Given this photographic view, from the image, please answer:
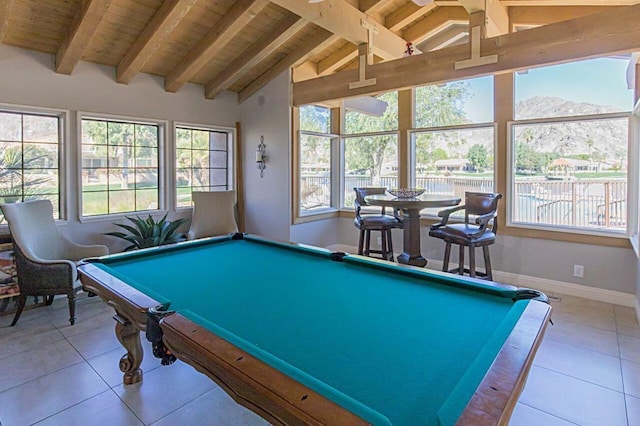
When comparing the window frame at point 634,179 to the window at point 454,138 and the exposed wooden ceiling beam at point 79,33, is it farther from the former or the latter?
the exposed wooden ceiling beam at point 79,33

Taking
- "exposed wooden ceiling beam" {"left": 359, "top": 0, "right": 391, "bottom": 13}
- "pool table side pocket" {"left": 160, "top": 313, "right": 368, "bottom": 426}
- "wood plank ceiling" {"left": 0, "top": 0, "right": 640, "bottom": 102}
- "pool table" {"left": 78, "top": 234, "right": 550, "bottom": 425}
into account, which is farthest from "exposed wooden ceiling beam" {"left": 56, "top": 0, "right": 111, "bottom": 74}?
"pool table side pocket" {"left": 160, "top": 313, "right": 368, "bottom": 426}

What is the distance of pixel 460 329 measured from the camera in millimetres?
1506

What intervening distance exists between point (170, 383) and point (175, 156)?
3.67 meters

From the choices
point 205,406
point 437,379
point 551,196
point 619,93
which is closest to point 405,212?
point 551,196

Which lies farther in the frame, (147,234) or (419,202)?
(147,234)

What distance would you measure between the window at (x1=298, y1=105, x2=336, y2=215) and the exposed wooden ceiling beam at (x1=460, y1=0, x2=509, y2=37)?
9.08 ft

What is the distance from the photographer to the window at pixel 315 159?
234 inches

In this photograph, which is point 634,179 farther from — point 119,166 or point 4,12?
point 4,12

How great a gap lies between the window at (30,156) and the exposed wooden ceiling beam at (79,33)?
658 millimetres

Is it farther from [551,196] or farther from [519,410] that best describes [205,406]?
[551,196]

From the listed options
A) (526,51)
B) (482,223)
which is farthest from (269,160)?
(526,51)

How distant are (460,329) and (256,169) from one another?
4.98m

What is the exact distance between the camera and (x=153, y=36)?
397 cm

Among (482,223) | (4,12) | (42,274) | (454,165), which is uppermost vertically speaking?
(4,12)
